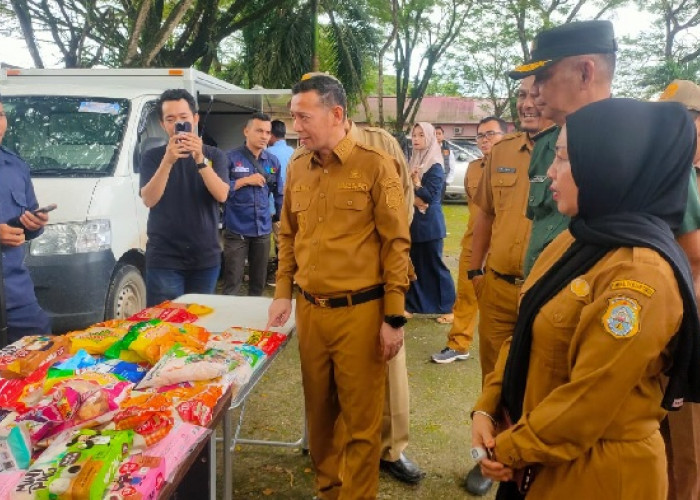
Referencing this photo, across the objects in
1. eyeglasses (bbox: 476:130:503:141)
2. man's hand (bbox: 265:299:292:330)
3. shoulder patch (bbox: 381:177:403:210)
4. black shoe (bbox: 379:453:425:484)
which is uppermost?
eyeglasses (bbox: 476:130:503:141)

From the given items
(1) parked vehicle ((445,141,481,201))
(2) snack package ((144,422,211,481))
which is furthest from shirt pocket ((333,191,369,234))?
(1) parked vehicle ((445,141,481,201))

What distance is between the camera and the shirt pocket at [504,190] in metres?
2.52

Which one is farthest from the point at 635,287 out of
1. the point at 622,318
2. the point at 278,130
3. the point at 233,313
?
the point at 278,130

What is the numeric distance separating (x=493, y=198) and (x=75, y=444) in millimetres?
1982

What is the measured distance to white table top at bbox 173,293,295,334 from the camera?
257 centimetres

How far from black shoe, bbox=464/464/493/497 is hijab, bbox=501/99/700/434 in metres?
1.72

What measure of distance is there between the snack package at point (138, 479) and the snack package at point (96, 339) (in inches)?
30.3

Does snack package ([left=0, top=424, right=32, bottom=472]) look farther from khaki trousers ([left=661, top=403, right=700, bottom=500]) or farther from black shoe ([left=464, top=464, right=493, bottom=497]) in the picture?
khaki trousers ([left=661, top=403, right=700, bottom=500])

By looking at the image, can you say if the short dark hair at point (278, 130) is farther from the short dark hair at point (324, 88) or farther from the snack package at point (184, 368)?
the snack package at point (184, 368)

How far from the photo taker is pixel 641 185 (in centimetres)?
121

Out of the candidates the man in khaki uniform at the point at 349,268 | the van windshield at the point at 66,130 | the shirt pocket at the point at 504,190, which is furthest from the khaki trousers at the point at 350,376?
the van windshield at the point at 66,130

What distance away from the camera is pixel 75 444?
1.36 meters

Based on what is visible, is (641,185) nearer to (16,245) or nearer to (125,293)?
(16,245)

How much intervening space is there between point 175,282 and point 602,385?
2.64 m
